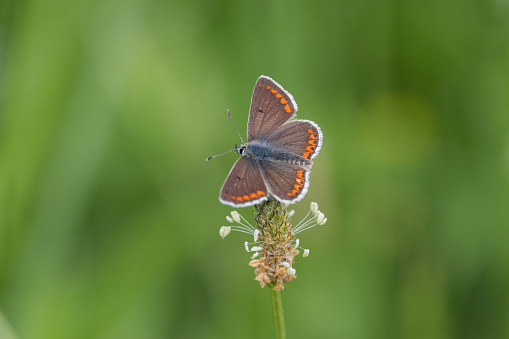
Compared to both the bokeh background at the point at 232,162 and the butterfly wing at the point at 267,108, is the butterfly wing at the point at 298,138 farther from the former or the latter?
the bokeh background at the point at 232,162

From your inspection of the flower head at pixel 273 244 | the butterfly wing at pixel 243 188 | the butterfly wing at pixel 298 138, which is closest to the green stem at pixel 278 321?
the flower head at pixel 273 244

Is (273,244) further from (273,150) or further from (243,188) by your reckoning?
(273,150)

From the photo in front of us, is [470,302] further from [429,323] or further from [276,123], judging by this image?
[276,123]

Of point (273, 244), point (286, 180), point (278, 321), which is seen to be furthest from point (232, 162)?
point (278, 321)

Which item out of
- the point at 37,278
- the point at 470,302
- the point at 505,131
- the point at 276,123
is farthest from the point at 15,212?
the point at 505,131

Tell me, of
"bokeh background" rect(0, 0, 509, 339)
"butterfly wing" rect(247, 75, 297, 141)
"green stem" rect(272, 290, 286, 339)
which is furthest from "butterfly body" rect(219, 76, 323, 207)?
"bokeh background" rect(0, 0, 509, 339)

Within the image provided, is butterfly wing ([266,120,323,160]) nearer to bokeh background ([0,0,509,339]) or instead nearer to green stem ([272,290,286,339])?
bokeh background ([0,0,509,339])

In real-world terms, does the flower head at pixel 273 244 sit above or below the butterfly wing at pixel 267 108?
below

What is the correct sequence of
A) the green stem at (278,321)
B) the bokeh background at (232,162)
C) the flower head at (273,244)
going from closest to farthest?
1. the green stem at (278,321)
2. the flower head at (273,244)
3. the bokeh background at (232,162)
